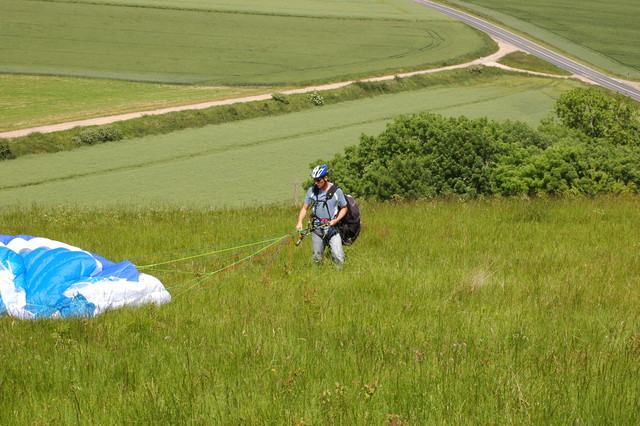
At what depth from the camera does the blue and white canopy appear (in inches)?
343

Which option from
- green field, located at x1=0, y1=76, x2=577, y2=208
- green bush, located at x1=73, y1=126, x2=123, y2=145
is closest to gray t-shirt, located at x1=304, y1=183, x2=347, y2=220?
green field, located at x1=0, y1=76, x2=577, y2=208

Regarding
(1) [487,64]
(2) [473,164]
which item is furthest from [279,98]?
(1) [487,64]

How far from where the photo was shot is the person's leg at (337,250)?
11.6 meters

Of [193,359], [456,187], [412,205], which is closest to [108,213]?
[412,205]

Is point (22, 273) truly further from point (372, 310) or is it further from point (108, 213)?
point (108, 213)

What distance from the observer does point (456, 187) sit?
76.9 feet

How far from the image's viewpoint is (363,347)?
21.7 ft

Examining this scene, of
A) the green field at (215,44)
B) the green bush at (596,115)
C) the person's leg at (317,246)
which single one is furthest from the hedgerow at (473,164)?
the green field at (215,44)

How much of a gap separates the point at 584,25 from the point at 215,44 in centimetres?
4960

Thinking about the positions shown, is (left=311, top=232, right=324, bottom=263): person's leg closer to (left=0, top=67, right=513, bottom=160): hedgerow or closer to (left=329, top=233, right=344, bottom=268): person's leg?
(left=329, top=233, right=344, bottom=268): person's leg

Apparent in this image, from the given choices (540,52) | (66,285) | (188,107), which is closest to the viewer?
(66,285)

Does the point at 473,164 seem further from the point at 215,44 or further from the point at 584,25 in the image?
the point at 584,25

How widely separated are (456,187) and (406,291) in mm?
14765

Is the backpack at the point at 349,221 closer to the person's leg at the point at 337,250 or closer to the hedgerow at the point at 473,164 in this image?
the person's leg at the point at 337,250
